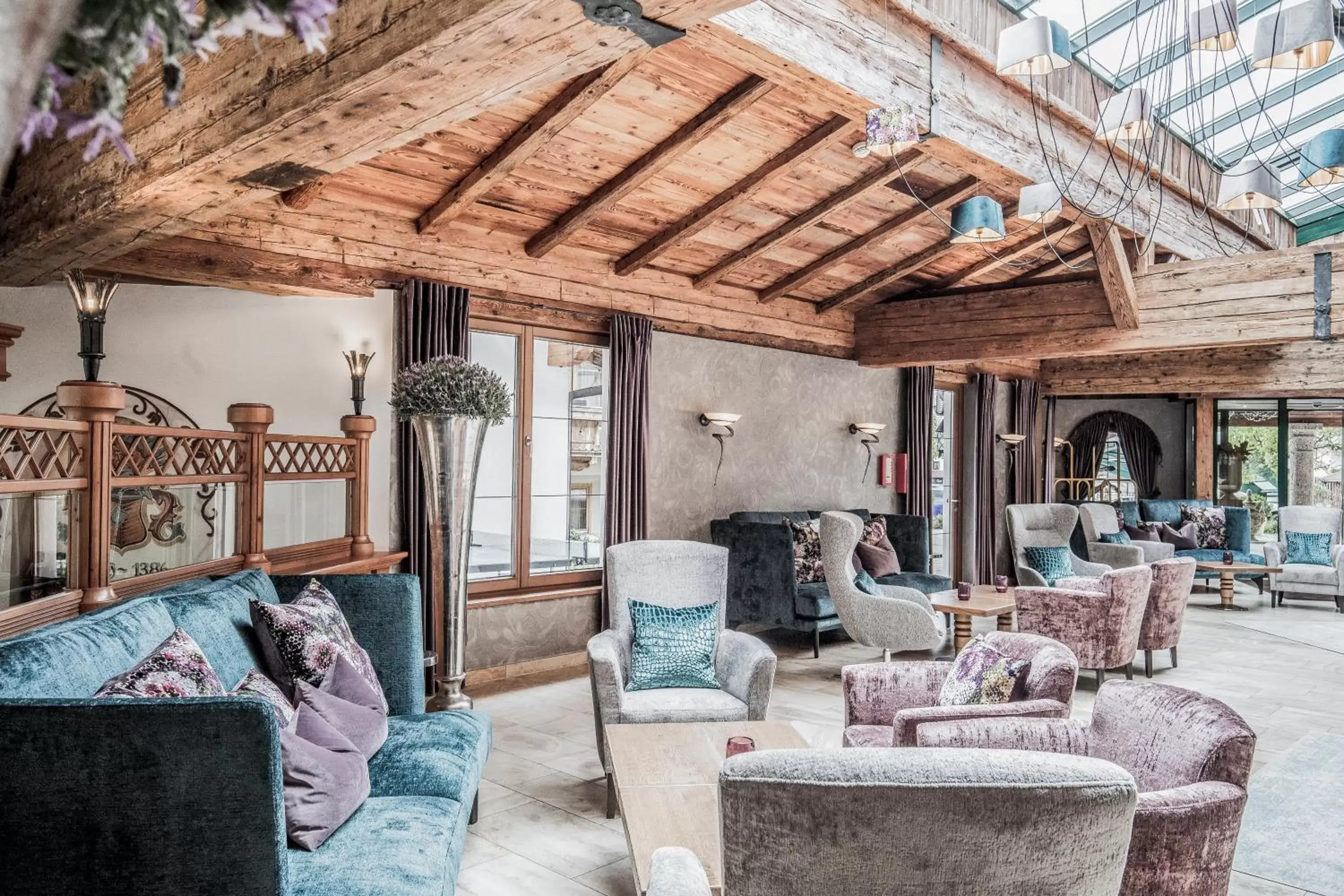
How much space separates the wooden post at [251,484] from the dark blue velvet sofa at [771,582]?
3.25 metres

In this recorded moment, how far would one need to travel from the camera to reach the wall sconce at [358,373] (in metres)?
4.90

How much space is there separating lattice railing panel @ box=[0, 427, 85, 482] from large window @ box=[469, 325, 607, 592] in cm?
305

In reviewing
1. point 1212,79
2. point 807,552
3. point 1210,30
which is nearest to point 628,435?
point 807,552

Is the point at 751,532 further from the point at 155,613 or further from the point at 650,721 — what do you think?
the point at 155,613

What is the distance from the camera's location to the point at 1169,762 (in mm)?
2133

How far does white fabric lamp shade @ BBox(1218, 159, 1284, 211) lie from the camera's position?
12.2 ft

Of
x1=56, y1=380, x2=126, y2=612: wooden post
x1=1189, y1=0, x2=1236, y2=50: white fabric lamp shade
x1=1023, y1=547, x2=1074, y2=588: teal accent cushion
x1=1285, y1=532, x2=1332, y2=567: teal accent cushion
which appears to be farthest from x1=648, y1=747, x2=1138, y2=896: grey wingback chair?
x1=1285, y1=532, x2=1332, y2=567: teal accent cushion

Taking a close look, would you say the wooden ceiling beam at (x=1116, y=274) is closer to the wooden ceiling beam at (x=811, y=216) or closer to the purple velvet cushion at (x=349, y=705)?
the wooden ceiling beam at (x=811, y=216)

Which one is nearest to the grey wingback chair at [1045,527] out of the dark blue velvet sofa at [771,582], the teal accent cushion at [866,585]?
the dark blue velvet sofa at [771,582]

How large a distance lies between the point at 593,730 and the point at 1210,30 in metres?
3.87

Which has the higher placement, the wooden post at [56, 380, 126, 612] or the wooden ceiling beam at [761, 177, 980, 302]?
the wooden ceiling beam at [761, 177, 980, 302]

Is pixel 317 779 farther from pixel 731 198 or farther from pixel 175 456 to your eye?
pixel 731 198

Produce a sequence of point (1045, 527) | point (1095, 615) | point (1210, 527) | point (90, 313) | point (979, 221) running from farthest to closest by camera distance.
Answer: point (1210, 527)
point (1045, 527)
point (1095, 615)
point (979, 221)
point (90, 313)

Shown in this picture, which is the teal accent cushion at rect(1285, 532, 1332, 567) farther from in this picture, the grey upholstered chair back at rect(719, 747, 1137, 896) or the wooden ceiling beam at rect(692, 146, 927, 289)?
the grey upholstered chair back at rect(719, 747, 1137, 896)
